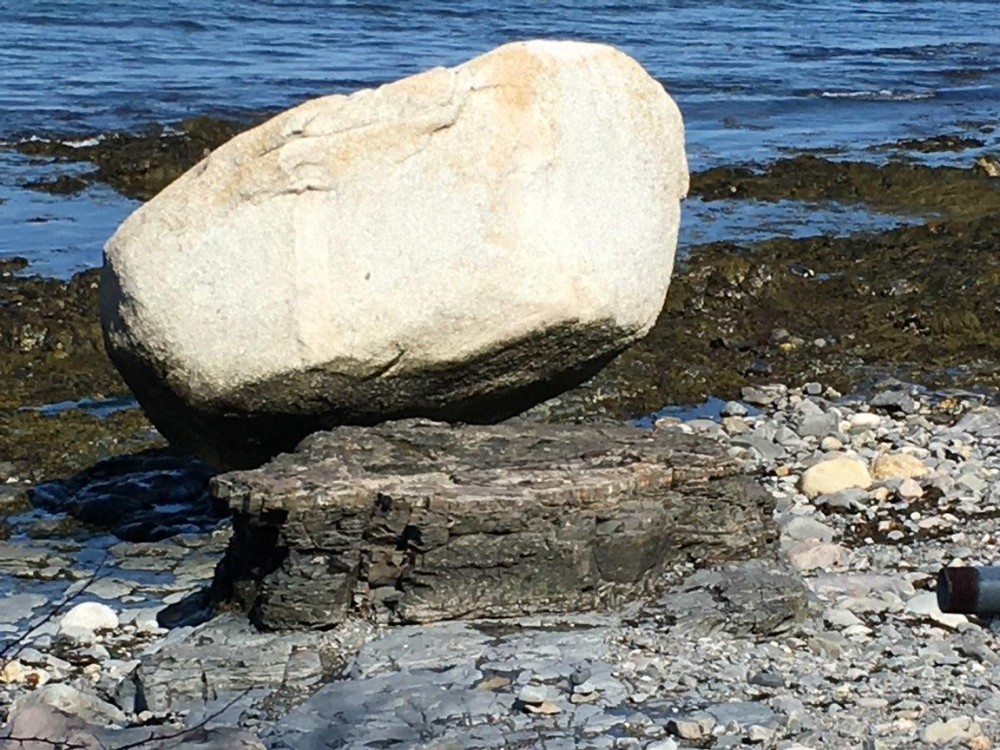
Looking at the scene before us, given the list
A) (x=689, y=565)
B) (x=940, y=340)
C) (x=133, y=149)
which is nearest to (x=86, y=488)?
(x=689, y=565)

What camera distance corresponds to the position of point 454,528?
576 cm

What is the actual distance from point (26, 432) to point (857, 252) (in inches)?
239

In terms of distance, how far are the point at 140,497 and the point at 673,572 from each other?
283 cm

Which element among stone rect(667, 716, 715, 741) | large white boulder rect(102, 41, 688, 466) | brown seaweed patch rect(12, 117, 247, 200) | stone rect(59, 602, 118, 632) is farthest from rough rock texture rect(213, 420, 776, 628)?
brown seaweed patch rect(12, 117, 247, 200)

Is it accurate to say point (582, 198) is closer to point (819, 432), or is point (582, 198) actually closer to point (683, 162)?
point (683, 162)

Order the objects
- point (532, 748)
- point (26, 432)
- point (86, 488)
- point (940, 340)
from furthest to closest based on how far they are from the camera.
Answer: point (940, 340) < point (26, 432) < point (86, 488) < point (532, 748)

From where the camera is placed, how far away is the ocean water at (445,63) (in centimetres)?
1445

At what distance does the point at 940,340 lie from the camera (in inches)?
413

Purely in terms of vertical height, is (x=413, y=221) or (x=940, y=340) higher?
(x=413, y=221)

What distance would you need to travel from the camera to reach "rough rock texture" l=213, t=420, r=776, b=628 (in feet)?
18.8

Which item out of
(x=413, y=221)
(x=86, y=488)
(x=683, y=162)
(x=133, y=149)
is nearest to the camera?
(x=413, y=221)

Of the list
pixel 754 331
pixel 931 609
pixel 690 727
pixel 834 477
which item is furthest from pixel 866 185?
pixel 690 727

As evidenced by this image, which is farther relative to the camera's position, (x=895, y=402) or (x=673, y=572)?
(x=895, y=402)

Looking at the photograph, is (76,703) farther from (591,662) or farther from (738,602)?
(738,602)
